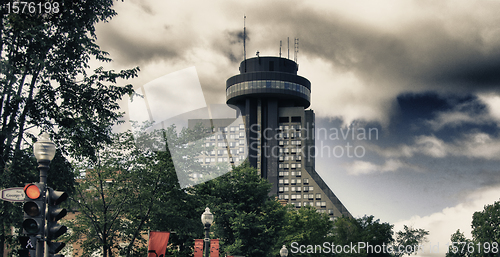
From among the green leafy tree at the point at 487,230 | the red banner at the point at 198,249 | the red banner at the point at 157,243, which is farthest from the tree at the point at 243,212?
the green leafy tree at the point at 487,230

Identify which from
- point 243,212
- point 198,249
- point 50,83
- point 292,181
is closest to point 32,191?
point 50,83

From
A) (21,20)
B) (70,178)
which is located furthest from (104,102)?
(21,20)

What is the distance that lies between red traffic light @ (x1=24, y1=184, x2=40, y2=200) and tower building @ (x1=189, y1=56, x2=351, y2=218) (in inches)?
6295

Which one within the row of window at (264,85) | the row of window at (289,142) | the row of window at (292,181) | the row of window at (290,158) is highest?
the row of window at (264,85)

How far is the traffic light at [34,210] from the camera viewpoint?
9.00 meters

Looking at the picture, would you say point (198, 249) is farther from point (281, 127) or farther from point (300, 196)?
point (281, 127)

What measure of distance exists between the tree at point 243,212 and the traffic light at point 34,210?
89.0 ft

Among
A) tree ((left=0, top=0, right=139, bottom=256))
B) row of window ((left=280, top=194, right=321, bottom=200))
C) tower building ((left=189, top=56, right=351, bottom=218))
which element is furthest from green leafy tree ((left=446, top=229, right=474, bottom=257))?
row of window ((left=280, top=194, right=321, bottom=200))

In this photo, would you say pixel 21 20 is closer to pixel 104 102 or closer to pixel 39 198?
pixel 104 102

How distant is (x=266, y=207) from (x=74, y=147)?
24208mm

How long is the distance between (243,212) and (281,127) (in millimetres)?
142298

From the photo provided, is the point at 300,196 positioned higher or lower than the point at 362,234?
higher

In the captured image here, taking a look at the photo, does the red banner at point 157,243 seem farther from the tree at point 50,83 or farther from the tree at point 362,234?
the tree at point 362,234

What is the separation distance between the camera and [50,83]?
19.3 meters
